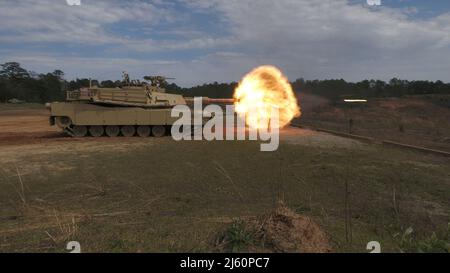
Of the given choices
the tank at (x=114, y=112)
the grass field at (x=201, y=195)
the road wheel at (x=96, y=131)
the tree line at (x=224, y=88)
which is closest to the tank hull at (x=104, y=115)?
the tank at (x=114, y=112)

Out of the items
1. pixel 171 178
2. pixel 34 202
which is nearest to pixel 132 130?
pixel 171 178

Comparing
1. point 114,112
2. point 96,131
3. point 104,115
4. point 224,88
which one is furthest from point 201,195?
point 224,88

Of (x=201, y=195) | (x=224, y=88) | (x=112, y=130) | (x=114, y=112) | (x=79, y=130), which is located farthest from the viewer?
(x=224, y=88)

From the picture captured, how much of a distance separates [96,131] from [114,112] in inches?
62.4

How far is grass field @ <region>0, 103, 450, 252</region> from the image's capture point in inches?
255

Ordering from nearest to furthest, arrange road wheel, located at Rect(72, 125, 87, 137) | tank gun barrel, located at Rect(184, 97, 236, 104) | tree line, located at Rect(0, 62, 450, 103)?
road wheel, located at Rect(72, 125, 87, 137) < tank gun barrel, located at Rect(184, 97, 236, 104) < tree line, located at Rect(0, 62, 450, 103)

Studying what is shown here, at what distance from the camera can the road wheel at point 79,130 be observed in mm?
23031

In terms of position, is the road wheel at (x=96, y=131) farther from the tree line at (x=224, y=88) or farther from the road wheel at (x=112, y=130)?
the tree line at (x=224, y=88)

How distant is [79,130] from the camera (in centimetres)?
2308

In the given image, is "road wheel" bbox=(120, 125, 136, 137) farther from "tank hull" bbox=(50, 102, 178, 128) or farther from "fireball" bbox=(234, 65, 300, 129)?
"fireball" bbox=(234, 65, 300, 129)

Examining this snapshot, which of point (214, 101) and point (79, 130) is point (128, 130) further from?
point (214, 101)

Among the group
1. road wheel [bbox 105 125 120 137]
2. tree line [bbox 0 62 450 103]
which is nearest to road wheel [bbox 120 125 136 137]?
road wheel [bbox 105 125 120 137]

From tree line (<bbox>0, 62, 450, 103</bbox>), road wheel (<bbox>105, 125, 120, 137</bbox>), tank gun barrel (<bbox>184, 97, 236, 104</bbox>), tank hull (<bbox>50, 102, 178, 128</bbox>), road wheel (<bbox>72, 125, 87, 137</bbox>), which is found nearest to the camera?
tank hull (<bbox>50, 102, 178, 128</bbox>)
